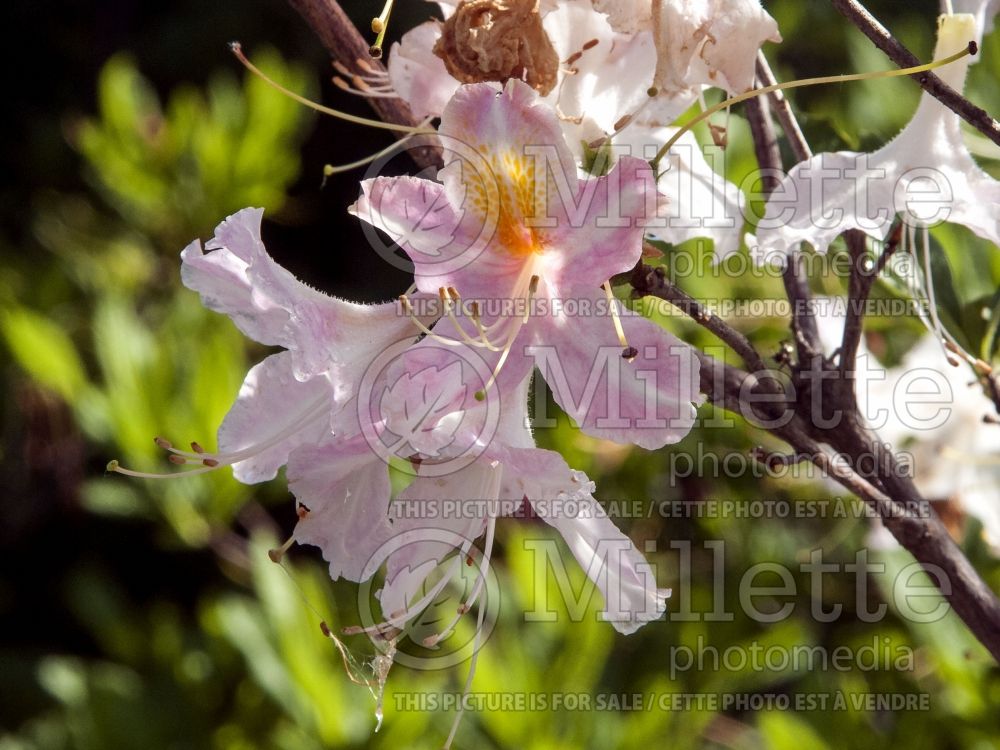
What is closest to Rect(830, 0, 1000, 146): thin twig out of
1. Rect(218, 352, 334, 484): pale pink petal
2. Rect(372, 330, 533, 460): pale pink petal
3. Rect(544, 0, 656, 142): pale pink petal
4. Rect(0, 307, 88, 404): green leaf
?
Rect(544, 0, 656, 142): pale pink petal

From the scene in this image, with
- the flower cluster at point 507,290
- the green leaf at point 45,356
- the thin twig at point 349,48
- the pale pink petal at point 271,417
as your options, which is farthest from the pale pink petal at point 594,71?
the green leaf at point 45,356

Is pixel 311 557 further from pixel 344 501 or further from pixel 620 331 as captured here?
pixel 620 331

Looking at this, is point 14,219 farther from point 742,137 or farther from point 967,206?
point 967,206

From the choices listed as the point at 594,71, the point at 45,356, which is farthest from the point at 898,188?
the point at 45,356

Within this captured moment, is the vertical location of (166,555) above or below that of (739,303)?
below

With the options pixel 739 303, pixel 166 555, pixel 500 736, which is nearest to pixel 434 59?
pixel 739 303

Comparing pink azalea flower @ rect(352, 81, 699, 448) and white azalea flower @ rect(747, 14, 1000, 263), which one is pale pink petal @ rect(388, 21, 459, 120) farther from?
white azalea flower @ rect(747, 14, 1000, 263)

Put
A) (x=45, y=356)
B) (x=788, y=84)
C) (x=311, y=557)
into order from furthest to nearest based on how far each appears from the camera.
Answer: (x=311, y=557) → (x=45, y=356) → (x=788, y=84)
